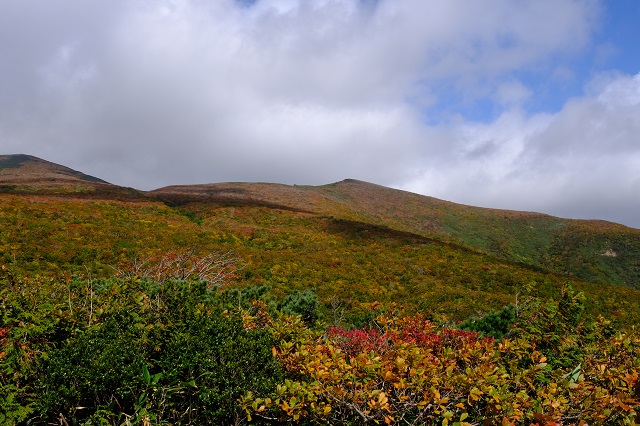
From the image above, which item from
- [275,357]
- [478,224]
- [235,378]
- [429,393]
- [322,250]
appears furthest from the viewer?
[478,224]

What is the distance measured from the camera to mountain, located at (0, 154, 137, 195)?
3844 centimetres

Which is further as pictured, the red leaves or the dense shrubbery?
the red leaves

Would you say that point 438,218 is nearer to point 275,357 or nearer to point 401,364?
point 275,357

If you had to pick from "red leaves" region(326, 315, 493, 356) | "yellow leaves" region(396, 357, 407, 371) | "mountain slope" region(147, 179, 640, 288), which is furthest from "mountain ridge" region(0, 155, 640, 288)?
"yellow leaves" region(396, 357, 407, 371)

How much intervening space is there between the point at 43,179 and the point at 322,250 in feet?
134

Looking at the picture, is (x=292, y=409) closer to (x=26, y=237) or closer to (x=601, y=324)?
(x=601, y=324)

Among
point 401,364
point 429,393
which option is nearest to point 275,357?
point 401,364

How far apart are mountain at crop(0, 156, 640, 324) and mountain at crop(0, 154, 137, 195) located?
515 millimetres

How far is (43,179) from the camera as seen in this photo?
47469mm

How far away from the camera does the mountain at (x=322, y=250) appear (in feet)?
59.1

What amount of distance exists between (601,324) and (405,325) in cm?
352

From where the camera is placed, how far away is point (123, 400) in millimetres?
4379

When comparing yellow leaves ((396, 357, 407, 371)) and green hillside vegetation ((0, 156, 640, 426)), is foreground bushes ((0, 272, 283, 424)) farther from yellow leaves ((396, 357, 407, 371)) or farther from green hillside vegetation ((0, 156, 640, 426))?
yellow leaves ((396, 357, 407, 371))

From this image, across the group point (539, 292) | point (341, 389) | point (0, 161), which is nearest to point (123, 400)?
point (341, 389)
